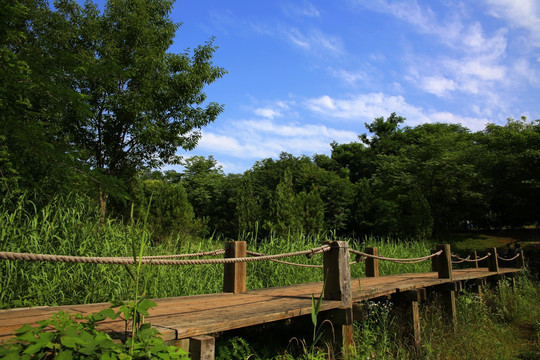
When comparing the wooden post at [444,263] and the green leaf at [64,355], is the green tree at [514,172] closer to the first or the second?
the wooden post at [444,263]

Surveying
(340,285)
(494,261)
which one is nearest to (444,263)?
(494,261)

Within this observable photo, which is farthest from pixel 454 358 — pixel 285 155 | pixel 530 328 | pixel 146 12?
pixel 285 155

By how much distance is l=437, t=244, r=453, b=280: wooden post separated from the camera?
20.5ft

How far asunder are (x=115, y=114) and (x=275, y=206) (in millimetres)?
Answer: 9752

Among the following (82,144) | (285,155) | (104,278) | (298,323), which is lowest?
(298,323)

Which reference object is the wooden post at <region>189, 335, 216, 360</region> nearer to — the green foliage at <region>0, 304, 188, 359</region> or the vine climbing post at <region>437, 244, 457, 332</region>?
the green foliage at <region>0, 304, 188, 359</region>

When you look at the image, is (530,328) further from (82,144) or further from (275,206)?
(275,206)

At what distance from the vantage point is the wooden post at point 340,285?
342 centimetres

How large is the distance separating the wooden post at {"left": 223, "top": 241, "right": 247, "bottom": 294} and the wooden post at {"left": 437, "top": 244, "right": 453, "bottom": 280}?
3.81m

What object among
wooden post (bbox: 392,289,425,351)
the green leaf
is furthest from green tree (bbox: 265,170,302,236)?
the green leaf

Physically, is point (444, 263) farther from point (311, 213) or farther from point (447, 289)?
point (311, 213)

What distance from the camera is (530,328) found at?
21.9 feet

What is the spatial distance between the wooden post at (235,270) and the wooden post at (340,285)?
0.93m

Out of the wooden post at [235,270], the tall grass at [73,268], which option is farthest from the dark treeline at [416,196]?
the wooden post at [235,270]
